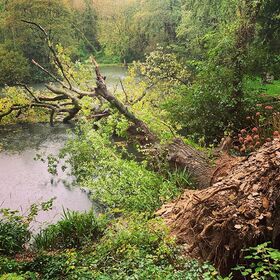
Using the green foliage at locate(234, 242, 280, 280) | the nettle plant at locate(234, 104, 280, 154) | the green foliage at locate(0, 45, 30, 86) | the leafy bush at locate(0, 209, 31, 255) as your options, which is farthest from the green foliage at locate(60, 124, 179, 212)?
the green foliage at locate(0, 45, 30, 86)

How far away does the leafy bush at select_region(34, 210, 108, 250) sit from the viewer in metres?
6.72

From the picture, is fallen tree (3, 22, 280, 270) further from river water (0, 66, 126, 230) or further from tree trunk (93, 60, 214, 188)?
river water (0, 66, 126, 230)

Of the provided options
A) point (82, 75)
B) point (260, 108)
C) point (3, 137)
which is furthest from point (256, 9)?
point (3, 137)

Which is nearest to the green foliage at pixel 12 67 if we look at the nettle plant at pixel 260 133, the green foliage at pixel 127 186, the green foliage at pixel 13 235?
the green foliage at pixel 127 186

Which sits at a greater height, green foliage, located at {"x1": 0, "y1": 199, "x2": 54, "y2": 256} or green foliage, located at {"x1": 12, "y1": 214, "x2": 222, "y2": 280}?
green foliage, located at {"x1": 12, "y1": 214, "x2": 222, "y2": 280}

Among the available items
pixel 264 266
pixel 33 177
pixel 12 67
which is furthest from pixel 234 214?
pixel 12 67

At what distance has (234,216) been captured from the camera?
4832 millimetres

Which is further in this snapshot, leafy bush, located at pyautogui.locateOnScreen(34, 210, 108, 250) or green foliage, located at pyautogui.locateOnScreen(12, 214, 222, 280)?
leafy bush, located at pyautogui.locateOnScreen(34, 210, 108, 250)

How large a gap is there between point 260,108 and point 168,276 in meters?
7.62

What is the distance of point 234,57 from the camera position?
10.6 metres

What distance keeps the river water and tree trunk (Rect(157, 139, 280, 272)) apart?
12.3 ft

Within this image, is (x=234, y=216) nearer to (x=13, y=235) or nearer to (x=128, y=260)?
(x=128, y=260)

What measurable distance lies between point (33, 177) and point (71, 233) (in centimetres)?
476

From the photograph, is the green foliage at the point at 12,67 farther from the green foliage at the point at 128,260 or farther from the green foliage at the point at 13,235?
the green foliage at the point at 128,260
